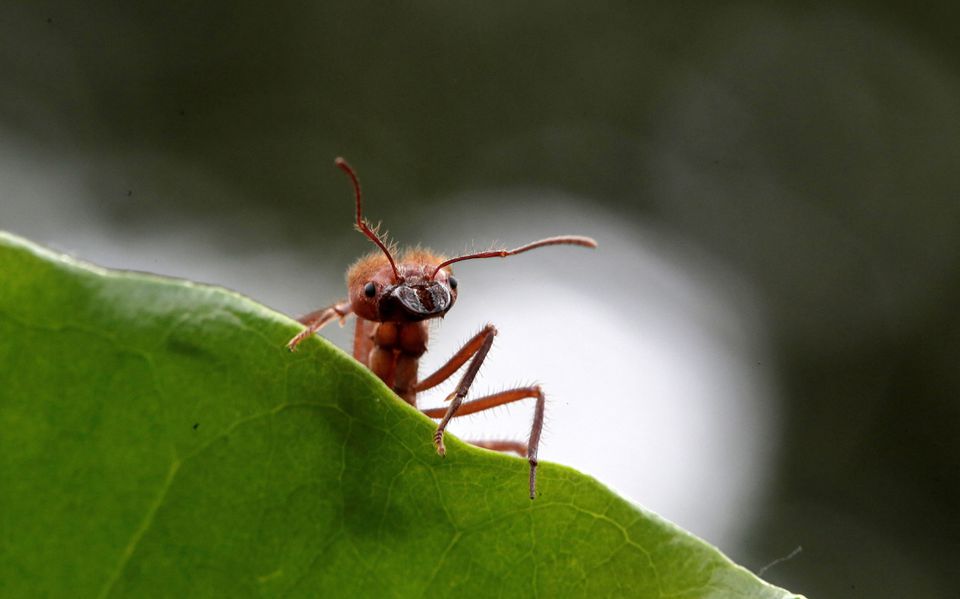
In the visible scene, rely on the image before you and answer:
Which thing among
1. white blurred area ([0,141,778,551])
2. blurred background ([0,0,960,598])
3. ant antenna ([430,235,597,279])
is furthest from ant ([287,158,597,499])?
blurred background ([0,0,960,598])

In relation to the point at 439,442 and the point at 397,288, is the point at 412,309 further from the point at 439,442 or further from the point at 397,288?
the point at 439,442

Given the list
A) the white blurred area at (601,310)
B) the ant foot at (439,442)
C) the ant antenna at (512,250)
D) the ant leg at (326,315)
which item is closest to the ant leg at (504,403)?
the ant antenna at (512,250)

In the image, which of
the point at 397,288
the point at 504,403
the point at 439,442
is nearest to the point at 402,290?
the point at 397,288

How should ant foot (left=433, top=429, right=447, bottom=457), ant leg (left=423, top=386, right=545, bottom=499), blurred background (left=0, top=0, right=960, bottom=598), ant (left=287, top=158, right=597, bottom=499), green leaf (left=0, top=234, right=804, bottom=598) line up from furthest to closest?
blurred background (left=0, top=0, right=960, bottom=598) < ant (left=287, top=158, right=597, bottom=499) < ant leg (left=423, top=386, right=545, bottom=499) < ant foot (left=433, top=429, right=447, bottom=457) < green leaf (left=0, top=234, right=804, bottom=598)

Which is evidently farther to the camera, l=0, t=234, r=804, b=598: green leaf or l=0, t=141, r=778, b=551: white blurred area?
l=0, t=141, r=778, b=551: white blurred area

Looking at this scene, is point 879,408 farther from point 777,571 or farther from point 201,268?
point 201,268

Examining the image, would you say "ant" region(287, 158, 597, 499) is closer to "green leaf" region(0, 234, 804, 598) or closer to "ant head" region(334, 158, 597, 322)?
"ant head" region(334, 158, 597, 322)

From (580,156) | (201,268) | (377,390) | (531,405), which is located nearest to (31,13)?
(201,268)
